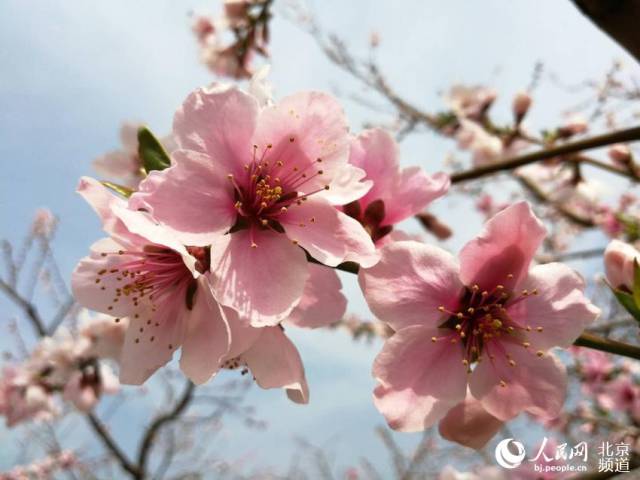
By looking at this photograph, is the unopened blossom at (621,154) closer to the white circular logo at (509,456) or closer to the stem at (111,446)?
the white circular logo at (509,456)

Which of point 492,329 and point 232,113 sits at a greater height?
point 232,113

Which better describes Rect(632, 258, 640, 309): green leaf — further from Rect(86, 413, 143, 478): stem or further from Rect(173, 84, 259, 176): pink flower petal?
Rect(86, 413, 143, 478): stem

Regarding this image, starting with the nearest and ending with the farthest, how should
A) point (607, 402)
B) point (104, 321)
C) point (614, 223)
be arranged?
point (104, 321) < point (614, 223) < point (607, 402)

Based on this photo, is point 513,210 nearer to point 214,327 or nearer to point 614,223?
point 214,327

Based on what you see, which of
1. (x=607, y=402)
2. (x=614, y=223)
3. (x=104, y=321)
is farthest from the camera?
(x=607, y=402)

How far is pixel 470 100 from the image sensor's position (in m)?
2.80

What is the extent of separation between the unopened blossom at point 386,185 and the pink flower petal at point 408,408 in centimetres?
21

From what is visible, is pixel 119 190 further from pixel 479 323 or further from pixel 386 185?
pixel 479 323

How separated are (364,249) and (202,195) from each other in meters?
0.20

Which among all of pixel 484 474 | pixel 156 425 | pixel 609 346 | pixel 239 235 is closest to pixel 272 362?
pixel 239 235

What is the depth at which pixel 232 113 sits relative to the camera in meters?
0.63

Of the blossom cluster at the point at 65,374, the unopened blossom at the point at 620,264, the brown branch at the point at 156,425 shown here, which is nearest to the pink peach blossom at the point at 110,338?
the blossom cluster at the point at 65,374

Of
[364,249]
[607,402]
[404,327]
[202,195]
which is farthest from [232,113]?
[607,402]

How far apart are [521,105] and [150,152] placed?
1.76 meters
